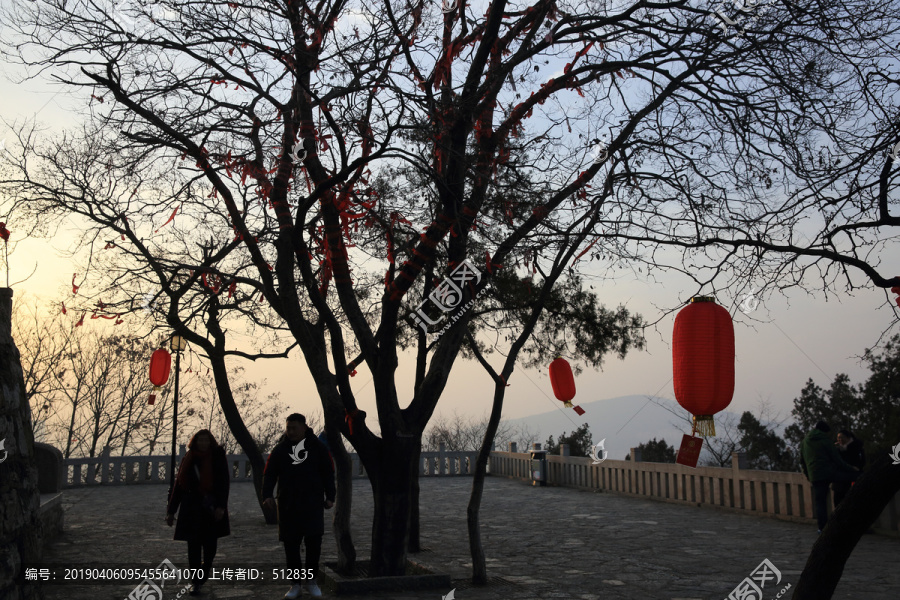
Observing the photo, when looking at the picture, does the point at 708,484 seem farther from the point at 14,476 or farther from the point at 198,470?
the point at 14,476

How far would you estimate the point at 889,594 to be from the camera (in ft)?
23.3

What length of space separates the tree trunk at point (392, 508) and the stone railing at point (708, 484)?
706 centimetres

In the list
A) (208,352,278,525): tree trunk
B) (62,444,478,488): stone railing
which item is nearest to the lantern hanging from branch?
(208,352,278,525): tree trunk

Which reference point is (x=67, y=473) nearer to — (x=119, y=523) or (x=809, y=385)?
(x=119, y=523)

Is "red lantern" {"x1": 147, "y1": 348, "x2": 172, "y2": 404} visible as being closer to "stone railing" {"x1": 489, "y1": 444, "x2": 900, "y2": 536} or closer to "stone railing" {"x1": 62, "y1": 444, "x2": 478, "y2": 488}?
"stone railing" {"x1": 62, "y1": 444, "x2": 478, "y2": 488}

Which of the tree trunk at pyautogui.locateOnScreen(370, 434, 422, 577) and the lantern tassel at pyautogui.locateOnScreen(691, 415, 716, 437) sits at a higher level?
the lantern tassel at pyautogui.locateOnScreen(691, 415, 716, 437)

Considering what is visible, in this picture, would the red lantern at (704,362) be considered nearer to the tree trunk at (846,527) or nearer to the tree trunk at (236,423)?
the tree trunk at (846,527)

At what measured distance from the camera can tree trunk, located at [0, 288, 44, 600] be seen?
141 inches

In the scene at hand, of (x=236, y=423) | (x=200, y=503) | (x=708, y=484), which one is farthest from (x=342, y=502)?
(x=708, y=484)

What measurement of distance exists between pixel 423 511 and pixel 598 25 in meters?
9.88

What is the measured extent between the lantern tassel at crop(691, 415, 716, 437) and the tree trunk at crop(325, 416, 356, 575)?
3513mm

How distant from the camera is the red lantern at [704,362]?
6613 mm

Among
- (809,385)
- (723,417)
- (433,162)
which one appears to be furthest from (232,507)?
(723,417)

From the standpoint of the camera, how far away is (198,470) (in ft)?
24.6
